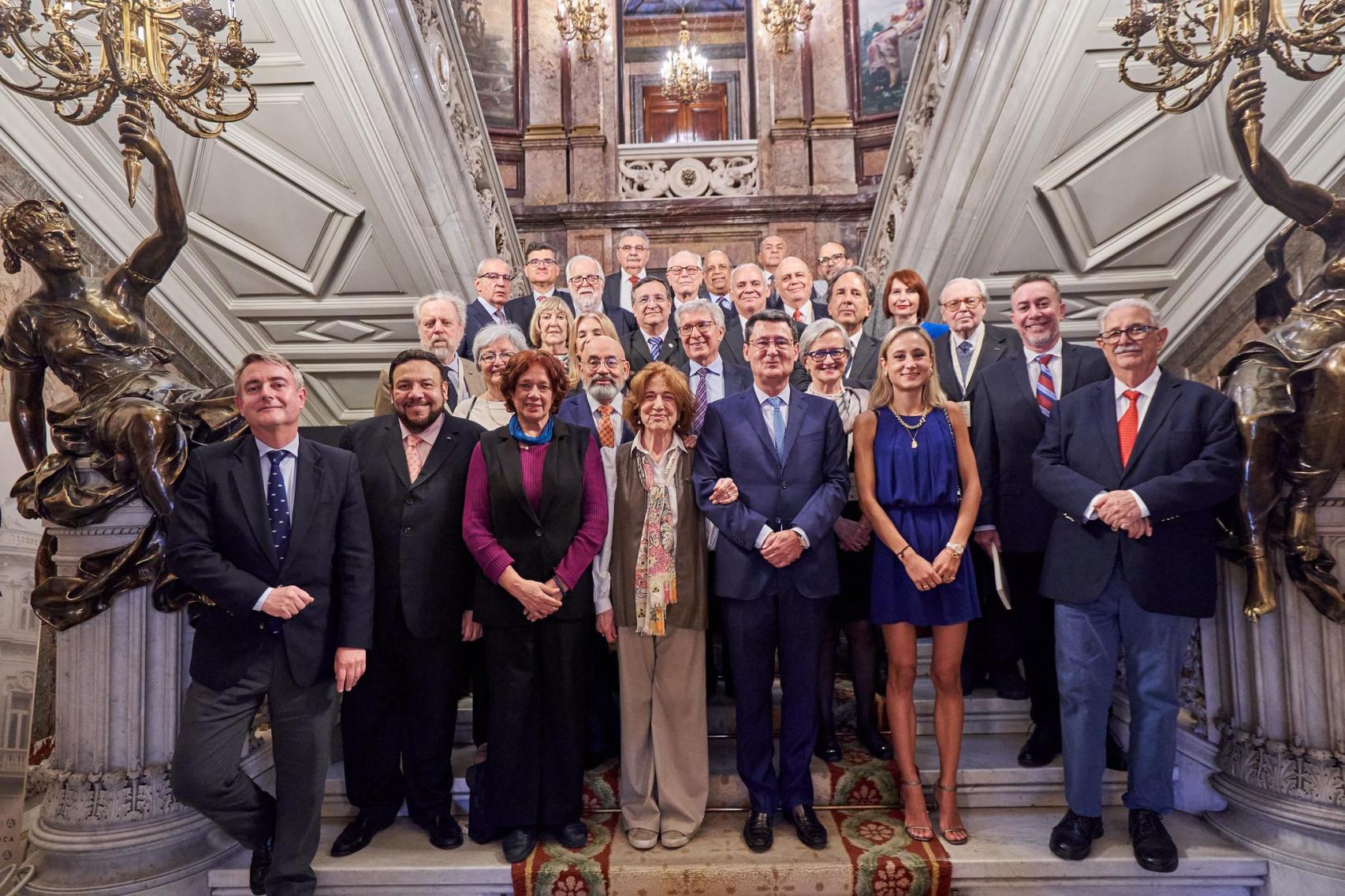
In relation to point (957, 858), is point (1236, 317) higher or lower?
higher

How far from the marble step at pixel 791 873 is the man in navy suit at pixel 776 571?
9cm

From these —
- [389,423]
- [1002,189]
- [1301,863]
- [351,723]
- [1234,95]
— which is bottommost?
[1301,863]

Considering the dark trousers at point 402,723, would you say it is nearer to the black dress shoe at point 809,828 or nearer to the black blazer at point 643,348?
the black dress shoe at point 809,828

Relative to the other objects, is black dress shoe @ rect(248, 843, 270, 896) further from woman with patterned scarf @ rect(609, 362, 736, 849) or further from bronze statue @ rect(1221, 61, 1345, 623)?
bronze statue @ rect(1221, 61, 1345, 623)

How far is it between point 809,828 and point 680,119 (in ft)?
36.1

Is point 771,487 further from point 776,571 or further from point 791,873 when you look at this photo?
point 791,873

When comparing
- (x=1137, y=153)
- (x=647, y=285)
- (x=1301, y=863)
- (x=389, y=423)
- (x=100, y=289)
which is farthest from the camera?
(x=1137, y=153)

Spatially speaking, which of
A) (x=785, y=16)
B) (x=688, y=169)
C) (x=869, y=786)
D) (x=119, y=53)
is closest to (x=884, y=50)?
(x=785, y=16)

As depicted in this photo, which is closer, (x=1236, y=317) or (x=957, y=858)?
(x=957, y=858)

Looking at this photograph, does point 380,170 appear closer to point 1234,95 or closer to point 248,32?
point 248,32

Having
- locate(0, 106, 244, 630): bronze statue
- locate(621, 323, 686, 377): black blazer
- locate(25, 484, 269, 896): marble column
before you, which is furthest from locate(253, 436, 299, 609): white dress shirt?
locate(621, 323, 686, 377): black blazer

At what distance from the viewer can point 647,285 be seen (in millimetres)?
3963

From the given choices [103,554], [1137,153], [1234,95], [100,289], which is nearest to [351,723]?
[103,554]

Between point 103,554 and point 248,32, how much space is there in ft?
11.5
